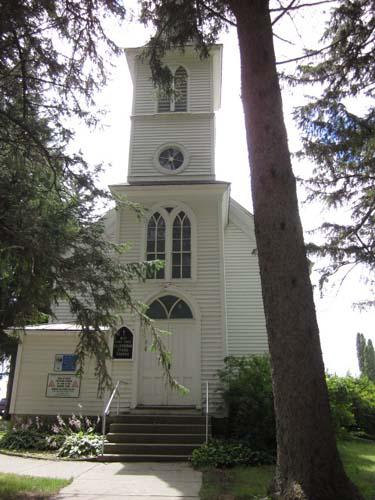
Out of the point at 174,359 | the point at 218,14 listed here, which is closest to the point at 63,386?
the point at 174,359

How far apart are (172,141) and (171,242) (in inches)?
143

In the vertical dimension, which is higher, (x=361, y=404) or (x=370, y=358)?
(x=370, y=358)

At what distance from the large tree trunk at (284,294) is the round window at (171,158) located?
8117mm

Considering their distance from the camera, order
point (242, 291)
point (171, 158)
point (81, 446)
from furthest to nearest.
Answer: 1. point (242, 291)
2. point (171, 158)
3. point (81, 446)

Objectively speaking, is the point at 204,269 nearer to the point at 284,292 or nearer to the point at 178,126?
the point at 178,126

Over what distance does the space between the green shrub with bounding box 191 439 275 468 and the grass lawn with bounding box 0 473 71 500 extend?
105 inches

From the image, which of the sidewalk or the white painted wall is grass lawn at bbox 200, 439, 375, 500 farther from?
the white painted wall

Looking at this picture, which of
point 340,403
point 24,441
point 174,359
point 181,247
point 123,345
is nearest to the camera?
point 24,441

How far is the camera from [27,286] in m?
6.59

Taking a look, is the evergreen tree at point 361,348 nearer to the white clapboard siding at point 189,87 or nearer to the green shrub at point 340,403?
the green shrub at point 340,403

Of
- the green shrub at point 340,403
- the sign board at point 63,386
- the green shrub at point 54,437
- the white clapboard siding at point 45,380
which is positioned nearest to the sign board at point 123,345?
the white clapboard siding at point 45,380

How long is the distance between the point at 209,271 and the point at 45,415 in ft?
19.6

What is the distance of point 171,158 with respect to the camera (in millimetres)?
14469

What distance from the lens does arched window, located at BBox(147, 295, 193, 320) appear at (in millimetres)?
12497
